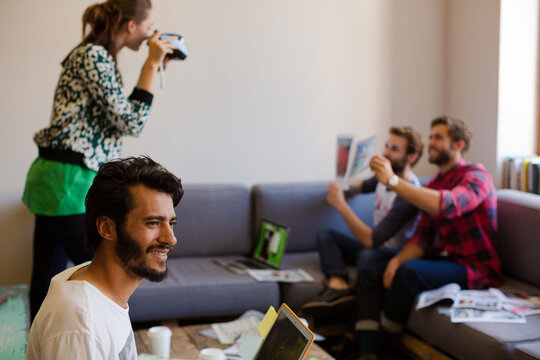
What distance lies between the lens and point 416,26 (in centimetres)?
398

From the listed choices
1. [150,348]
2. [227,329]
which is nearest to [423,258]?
[227,329]

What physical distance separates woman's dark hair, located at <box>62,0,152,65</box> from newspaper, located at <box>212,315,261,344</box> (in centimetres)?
109

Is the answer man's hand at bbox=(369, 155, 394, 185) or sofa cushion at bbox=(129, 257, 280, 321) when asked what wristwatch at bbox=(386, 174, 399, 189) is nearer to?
man's hand at bbox=(369, 155, 394, 185)

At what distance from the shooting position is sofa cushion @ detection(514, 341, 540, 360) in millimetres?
2037

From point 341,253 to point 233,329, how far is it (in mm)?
1121

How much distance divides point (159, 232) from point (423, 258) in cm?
196

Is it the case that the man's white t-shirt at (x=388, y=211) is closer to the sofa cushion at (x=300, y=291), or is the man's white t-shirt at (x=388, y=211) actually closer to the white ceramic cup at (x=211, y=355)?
the sofa cushion at (x=300, y=291)

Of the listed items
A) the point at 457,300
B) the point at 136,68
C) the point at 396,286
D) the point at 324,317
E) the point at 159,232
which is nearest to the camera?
the point at 159,232

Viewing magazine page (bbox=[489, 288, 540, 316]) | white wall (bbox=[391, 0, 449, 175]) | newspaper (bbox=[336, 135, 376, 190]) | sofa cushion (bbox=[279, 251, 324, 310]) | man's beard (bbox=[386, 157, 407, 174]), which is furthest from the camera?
white wall (bbox=[391, 0, 449, 175])

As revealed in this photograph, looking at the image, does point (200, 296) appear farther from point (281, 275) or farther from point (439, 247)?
point (439, 247)

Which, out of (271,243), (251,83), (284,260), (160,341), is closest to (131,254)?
(160,341)

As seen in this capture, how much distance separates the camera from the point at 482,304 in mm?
2512

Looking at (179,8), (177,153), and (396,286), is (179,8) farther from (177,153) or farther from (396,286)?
(396,286)

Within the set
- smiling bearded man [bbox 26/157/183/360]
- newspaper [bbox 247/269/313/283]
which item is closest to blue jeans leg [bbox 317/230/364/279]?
newspaper [bbox 247/269/313/283]
